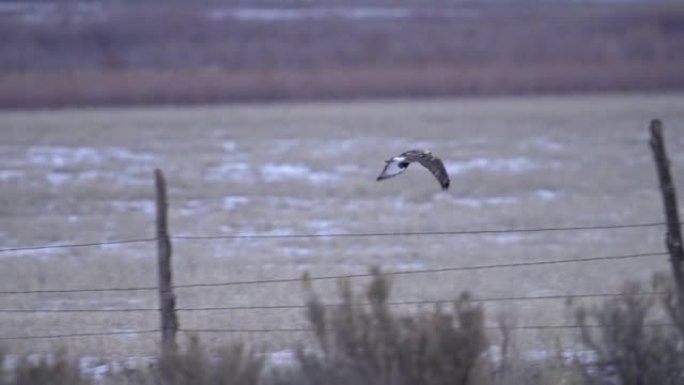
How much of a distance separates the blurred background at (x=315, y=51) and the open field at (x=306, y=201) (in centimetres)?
348

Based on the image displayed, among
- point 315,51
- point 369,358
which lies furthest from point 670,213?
point 315,51

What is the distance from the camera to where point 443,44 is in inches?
1750

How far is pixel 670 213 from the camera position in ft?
26.6

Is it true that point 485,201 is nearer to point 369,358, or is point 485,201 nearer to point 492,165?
point 492,165

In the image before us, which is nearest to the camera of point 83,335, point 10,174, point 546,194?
point 83,335

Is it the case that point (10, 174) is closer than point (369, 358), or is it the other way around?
point (369, 358)

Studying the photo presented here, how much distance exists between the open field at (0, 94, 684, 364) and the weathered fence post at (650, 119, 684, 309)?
1.90m

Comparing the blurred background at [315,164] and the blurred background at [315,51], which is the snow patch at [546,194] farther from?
the blurred background at [315,51]

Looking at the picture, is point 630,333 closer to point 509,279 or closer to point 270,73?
point 509,279

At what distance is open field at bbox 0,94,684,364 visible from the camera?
1133 centimetres

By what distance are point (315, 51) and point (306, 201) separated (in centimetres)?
2561

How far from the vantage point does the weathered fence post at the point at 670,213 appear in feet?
26.2

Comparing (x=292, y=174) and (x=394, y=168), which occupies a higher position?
(x=292, y=174)

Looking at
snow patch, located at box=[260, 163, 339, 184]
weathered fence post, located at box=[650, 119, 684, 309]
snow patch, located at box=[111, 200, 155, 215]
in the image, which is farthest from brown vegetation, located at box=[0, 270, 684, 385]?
snow patch, located at box=[260, 163, 339, 184]
